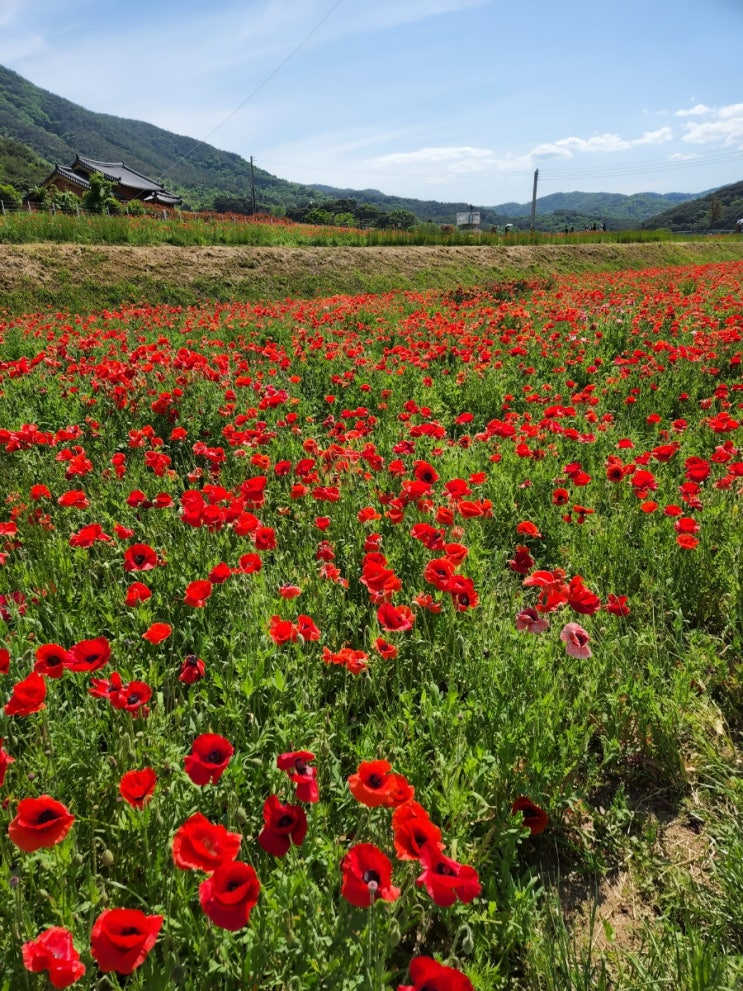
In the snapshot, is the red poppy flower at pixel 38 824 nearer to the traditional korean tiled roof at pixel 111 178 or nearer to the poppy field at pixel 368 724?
the poppy field at pixel 368 724

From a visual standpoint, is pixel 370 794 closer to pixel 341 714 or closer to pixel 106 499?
pixel 341 714

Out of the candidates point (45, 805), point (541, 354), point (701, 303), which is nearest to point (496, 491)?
point (45, 805)

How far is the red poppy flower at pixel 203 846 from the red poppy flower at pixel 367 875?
223mm

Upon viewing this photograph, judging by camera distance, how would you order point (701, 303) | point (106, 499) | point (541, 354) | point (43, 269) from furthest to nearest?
point (43, 269), point (701, 303), point (541, 354), point (106, 499)

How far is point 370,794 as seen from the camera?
3.89 feet

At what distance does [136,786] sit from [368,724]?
0.94 metres

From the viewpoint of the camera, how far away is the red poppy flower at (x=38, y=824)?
1.17 m

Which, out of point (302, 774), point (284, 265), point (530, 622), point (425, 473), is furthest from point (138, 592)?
point (284, 265)

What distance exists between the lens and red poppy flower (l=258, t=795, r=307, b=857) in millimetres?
1252

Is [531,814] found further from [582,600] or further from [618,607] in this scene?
[618,607]

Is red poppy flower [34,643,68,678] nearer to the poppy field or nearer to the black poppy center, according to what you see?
the poppy field

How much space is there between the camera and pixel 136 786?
1.39 m

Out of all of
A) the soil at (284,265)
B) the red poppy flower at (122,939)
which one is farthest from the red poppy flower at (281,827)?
the soil at (284,265)

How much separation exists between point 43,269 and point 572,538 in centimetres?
1704
